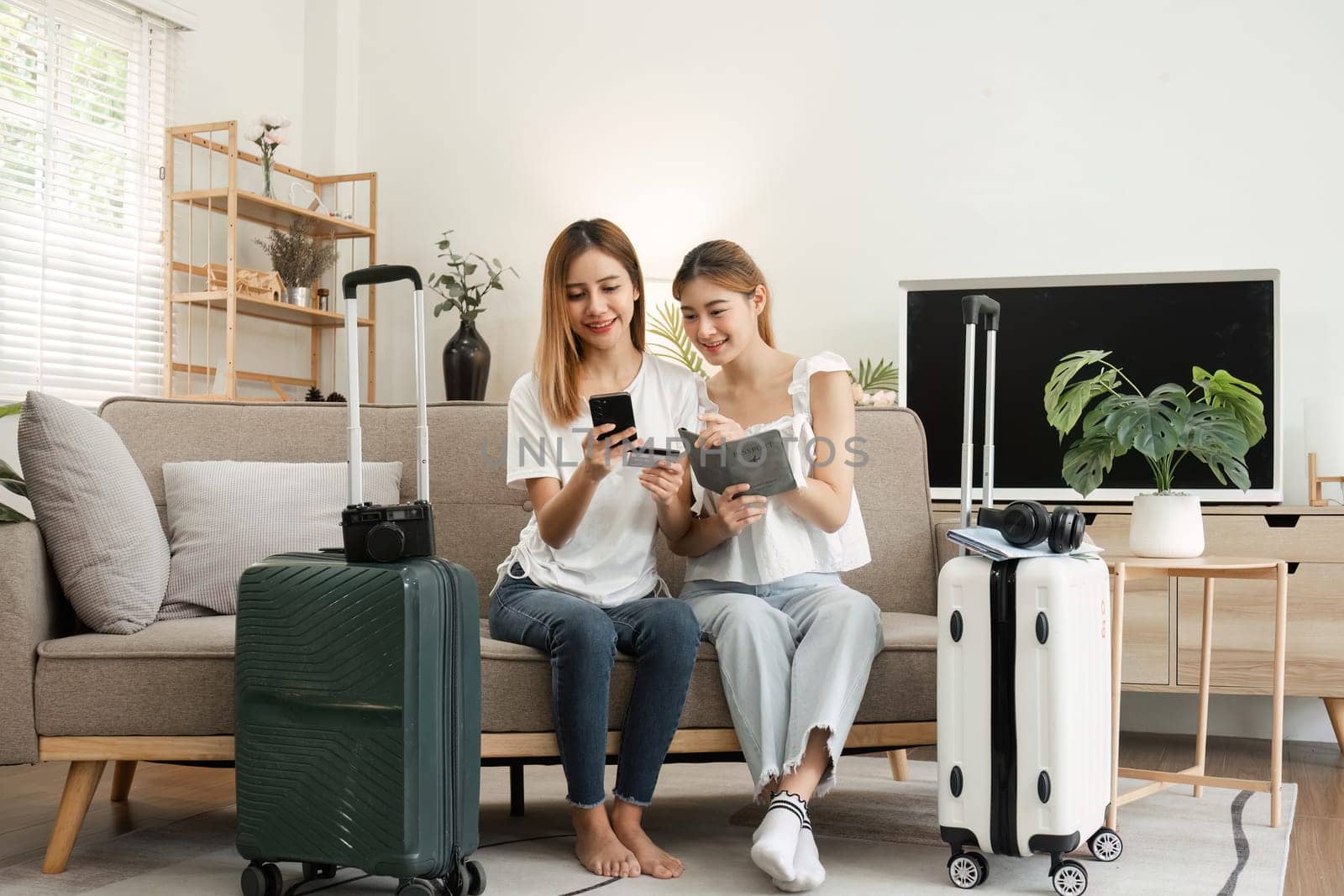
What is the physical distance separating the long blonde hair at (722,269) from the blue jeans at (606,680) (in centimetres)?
58

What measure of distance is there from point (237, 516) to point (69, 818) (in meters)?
0.61

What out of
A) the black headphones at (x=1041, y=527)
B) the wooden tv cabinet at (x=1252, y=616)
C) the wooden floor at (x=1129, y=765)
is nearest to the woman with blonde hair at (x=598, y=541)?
the black headphones at (x=1041, y=527)

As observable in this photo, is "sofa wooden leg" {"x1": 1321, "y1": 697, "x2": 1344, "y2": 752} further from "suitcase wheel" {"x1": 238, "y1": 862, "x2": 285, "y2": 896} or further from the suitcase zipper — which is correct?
"suitcase wheel" {"x1": 238, "y1": 862, "x2": 285, "y2": 896}

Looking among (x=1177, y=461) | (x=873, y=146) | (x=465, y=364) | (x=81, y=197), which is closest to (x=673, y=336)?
(x=465, y=364)

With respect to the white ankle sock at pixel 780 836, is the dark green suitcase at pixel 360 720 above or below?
above

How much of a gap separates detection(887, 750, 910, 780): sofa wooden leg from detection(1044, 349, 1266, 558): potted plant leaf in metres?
0.69

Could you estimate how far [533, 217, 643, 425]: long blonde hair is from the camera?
2051 millimetres

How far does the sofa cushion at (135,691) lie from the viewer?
6.10 ft

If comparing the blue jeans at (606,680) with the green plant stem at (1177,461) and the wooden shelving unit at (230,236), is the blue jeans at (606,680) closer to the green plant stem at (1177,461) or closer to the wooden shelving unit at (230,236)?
the green plant stem at (1177,461)

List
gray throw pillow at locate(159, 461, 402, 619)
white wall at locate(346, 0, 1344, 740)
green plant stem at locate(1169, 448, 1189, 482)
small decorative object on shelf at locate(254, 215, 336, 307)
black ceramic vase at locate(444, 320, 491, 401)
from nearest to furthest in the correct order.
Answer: gray throw pillow at locate(159, 461, 402, 619) < green plant stem at locate(1169, 448, 1189, 482) < white wall at locate(346, 0, 1344, 740) < black ceramic vase at locate(444, 320, 491, 401) < small decorative object on shelf at locate(254, 215, 336, 307)

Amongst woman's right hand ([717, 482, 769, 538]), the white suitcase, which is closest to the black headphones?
the white suitcase

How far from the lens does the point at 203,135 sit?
13.5 feet

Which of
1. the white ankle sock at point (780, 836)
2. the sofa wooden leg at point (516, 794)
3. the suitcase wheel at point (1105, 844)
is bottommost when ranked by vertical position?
the sofa wooden leg at point (516, 794)

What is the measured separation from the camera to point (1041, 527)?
173 centimetres
